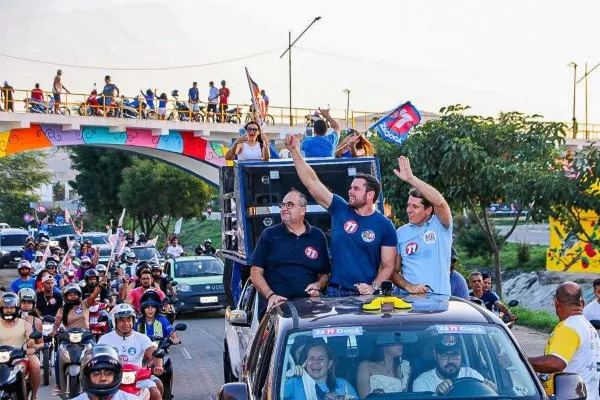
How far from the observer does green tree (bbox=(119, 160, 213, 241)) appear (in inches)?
2228

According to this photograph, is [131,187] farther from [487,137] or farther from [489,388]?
[489,388]

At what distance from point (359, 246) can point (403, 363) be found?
2.47 m

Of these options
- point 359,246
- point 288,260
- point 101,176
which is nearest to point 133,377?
point 288,260

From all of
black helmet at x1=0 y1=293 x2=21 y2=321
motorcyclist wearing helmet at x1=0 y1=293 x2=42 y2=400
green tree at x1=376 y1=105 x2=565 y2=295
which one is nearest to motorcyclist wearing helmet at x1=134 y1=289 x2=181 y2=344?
motorcyclist wearing helmet at x1=0 y1=293 x2=42 y2=400

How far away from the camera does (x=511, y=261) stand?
49.2m

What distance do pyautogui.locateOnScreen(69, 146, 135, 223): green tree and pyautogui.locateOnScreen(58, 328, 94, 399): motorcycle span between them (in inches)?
2091

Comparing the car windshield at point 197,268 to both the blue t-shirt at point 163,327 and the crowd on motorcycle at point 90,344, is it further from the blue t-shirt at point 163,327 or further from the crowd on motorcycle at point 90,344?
the blue t-shirt at point 163,327

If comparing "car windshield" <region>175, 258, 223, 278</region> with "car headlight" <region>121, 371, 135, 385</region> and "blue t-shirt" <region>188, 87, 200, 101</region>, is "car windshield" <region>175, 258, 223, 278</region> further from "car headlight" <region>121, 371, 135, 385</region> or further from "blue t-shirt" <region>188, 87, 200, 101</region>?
"blue t-shirt" <region>188, 87, 200, 101</region>

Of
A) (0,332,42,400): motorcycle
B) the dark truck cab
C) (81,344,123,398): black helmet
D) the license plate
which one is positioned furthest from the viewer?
the license plate

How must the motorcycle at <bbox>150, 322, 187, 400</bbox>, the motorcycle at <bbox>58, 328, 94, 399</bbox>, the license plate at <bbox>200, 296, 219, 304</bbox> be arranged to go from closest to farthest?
the motorcycle at <bbox>150, 322, 187, 400</bbox> < the motorcycle at <bbox>58, 328, 94, 399</bbox> < the license plate at <bbox>200, 296, 219, 304</bbox>

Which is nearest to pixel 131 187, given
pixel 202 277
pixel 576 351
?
pixel 202 277

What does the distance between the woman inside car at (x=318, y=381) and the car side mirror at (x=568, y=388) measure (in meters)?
1.09

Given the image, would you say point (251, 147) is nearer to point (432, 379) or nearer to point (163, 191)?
point (432, 379)

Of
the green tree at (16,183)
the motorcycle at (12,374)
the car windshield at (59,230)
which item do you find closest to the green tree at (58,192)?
the green tree at (16,183)
